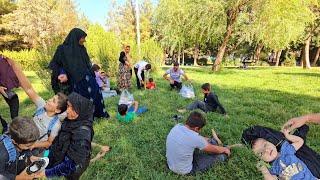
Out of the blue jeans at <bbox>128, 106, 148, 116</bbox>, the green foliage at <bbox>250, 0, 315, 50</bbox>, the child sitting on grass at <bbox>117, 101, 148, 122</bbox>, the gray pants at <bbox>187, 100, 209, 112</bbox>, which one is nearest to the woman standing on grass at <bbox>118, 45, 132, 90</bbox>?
the blue jeans at <bbox>128, 106, 148, 116</bbox>

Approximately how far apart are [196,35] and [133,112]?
16.2 metres

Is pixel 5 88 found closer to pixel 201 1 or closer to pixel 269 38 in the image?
pixel 201 1

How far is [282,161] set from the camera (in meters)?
3.61

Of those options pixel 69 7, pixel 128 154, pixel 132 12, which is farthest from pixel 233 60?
pixel 128 154

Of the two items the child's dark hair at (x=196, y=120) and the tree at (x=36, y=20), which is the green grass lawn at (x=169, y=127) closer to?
the child's dark hair at (x=196, y=120)

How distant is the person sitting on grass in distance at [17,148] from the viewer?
3316 millimetres

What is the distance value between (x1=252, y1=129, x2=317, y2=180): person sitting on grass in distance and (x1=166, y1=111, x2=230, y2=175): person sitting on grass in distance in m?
2.02

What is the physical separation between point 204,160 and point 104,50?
1404 cm

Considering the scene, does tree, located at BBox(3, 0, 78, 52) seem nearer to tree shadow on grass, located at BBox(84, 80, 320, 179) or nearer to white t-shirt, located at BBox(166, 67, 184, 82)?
white t-shirt, located at BBox(166, 67, 184, 82)

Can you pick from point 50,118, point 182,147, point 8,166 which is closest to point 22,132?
point 8,166

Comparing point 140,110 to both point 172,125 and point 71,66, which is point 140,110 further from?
point 71,66

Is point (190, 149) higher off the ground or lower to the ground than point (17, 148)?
lower

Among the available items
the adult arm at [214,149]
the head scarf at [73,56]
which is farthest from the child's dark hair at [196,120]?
the head scarf at [73,56]

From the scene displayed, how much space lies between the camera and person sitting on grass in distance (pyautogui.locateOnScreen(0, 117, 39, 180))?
10.9ft
